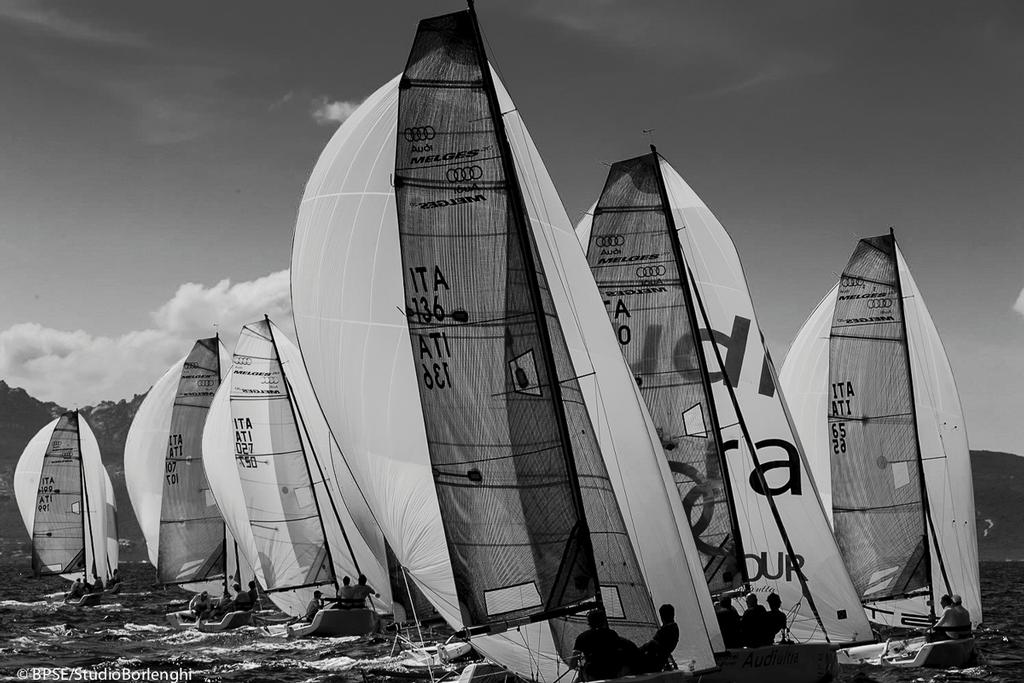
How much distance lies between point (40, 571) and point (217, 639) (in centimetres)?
2372

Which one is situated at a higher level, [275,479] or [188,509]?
[275,479]

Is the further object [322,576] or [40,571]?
[40,571]

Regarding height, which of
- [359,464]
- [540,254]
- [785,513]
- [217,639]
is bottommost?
[217,639]

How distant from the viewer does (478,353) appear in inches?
509

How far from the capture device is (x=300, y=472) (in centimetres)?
3095

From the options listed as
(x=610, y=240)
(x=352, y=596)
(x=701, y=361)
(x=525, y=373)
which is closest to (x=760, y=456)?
(x=701, y=361)

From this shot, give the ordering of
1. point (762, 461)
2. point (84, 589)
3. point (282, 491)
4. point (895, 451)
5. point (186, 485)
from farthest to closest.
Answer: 1. point (84, 589)
2. point (186, 485)
3. point (282, 491)
4. point (895, 451)
5. point (762, 461)

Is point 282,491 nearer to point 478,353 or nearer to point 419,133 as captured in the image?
point 478,353

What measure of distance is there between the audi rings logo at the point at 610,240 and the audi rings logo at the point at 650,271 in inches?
22.2

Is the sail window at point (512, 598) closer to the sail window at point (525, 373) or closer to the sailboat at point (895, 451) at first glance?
the sail window at point (525, 373)

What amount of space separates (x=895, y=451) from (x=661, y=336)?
685 cm

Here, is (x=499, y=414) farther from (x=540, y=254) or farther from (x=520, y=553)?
(x=540, y=254)

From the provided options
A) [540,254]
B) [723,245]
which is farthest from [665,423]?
[540,254]

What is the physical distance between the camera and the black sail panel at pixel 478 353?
1256 cm
